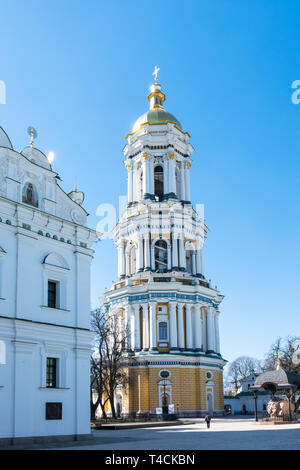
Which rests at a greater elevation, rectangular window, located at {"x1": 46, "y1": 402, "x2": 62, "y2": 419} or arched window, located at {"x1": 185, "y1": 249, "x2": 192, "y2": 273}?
arched window, located at {"x1": 185, "y1": 249, "x2": 192, "y2": 273}

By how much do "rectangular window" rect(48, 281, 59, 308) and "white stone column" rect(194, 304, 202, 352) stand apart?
3215 centimetres

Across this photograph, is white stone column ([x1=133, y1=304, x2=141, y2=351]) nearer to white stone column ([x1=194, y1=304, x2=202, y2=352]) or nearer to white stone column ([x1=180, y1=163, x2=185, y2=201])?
white stone column ([x1=194, y1=304, x2=202, y2=352])

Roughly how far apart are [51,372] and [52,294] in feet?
11.6

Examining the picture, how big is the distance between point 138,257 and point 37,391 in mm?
36211

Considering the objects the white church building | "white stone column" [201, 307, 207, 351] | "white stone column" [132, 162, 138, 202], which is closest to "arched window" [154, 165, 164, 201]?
"white stone column" [132, 162, 138, 202]

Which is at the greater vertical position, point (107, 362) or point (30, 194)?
point (30, 194)

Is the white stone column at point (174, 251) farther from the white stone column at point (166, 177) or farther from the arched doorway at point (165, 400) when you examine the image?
the arched doorway at point (165, 400)

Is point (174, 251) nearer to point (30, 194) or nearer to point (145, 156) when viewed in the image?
point (145, 156)

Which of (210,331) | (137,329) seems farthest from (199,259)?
(137,329)

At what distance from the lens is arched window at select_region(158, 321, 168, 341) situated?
181 ft

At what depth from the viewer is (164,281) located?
184 feet

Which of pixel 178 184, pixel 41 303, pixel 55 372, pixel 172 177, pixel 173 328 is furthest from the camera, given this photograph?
pixel 178 184

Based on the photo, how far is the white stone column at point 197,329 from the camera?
183 feet
